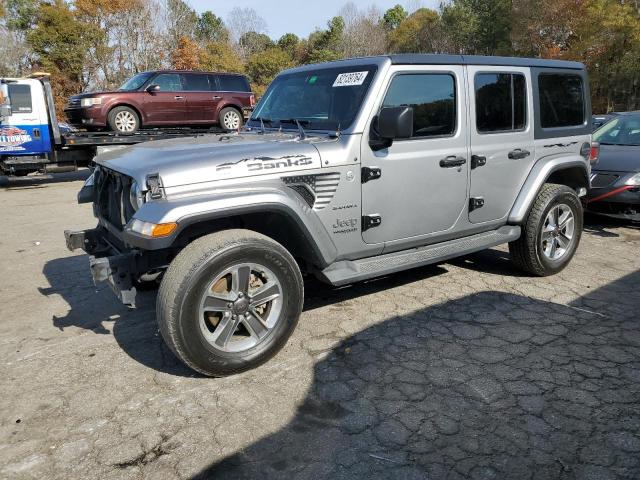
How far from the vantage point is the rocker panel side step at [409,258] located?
3.58 meters

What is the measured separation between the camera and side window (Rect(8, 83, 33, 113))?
35.8ft

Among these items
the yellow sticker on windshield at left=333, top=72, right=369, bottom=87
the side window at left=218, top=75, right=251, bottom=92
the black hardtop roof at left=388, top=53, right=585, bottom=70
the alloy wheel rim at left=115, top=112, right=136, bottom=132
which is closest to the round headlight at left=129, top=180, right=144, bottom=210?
the yellow sticker on windshield at left=333, top=72, right=369, bottom=87

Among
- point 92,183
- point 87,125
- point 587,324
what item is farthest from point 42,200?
point 587,324

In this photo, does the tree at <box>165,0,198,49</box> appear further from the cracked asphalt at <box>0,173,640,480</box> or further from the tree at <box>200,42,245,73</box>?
the cracked asphalt at <box>0,173,640,480</box>

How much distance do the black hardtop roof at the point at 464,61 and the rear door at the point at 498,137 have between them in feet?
0.20

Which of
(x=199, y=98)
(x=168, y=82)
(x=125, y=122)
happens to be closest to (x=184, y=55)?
(x=199, y=98)

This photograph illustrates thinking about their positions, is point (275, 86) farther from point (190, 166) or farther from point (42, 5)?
A: point (42, 5)

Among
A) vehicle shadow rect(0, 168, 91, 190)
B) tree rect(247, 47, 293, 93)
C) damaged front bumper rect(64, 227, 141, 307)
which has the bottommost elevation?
damaged front bumper rect(64, 227, 141, 307)

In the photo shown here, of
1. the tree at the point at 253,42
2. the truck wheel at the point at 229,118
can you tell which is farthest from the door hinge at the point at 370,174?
the tree at the point at 253,42

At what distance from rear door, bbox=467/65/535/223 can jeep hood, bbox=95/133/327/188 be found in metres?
1.52

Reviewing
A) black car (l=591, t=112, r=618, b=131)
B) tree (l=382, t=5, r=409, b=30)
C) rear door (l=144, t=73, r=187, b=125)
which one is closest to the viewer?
black car (l=591, t=112, r=618, b=131)

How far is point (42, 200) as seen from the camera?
402 inches

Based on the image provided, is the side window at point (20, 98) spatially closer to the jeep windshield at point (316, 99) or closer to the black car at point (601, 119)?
the jeep windshield at point (316, 99)

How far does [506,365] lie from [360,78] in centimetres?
226
